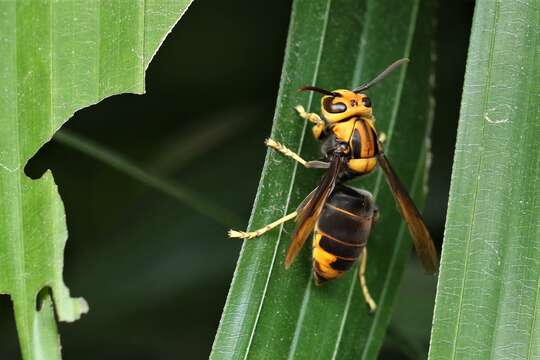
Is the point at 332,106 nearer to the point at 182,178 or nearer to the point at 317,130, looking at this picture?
the point at 317,130

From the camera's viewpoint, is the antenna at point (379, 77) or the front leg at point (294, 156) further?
the antenna at point (379, 77)

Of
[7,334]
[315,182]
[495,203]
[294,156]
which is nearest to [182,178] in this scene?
[7,334]

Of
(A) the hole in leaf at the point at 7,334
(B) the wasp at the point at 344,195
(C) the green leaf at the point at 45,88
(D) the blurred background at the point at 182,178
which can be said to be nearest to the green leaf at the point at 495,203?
(B) the wasp at the point at 344,195

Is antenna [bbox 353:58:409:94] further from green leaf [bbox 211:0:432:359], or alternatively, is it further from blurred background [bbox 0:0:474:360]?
blurred background [bbox 0:0:474:360]

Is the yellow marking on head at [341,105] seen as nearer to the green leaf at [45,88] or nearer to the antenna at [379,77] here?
the antenna at [379,77]

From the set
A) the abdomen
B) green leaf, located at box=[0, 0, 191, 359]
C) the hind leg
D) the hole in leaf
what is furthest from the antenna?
the hole in leaf

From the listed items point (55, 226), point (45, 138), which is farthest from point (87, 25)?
point (55, 226)

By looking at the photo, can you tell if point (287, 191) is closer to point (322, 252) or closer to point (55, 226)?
point (322, 252)
